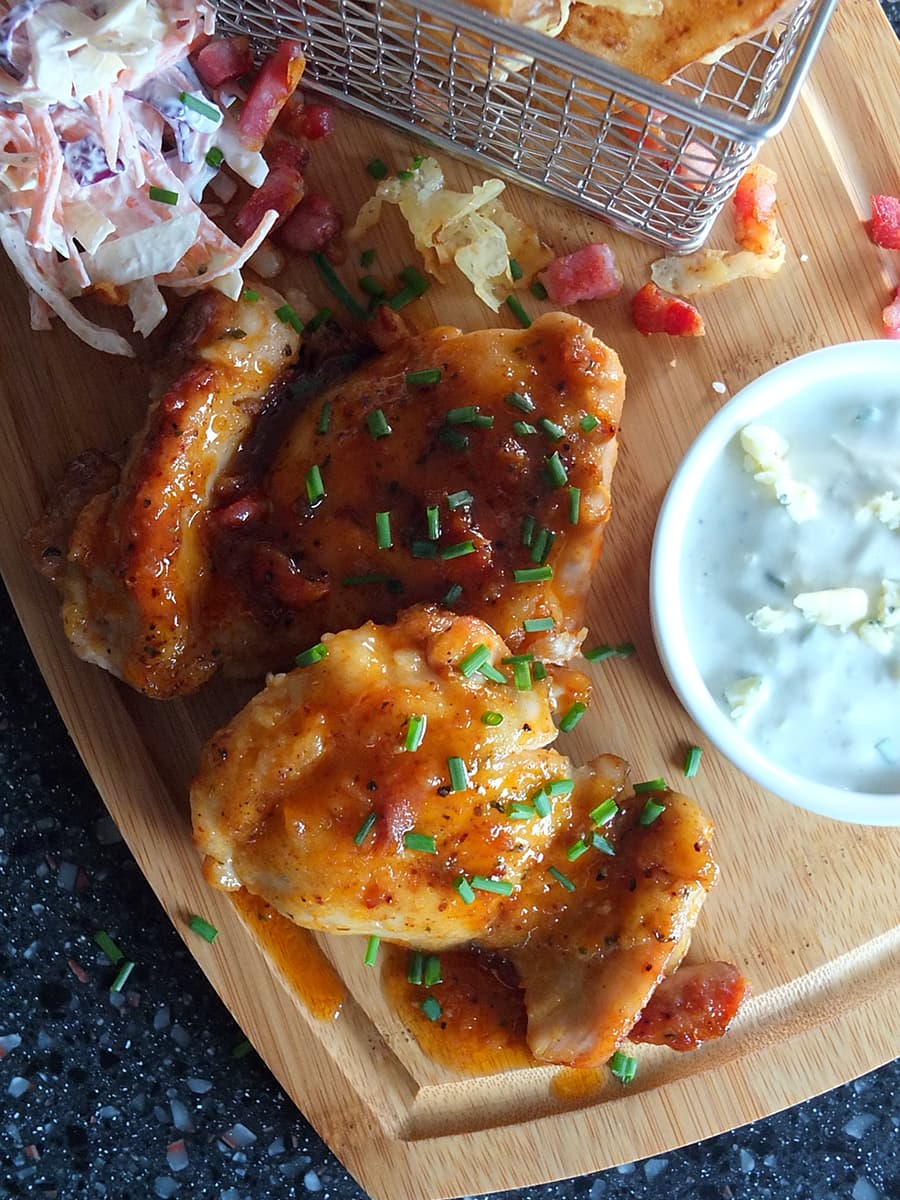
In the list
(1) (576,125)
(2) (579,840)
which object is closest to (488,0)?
(1) (576,125)

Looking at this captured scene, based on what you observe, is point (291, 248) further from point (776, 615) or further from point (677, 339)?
point (776, 615)

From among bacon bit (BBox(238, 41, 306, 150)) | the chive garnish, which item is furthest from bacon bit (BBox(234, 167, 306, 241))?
the chive garnish

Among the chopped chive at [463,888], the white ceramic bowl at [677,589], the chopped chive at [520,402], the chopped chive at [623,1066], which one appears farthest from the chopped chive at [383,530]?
the chopped chive at [623,1066]

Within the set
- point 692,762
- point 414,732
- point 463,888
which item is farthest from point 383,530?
point 692,762

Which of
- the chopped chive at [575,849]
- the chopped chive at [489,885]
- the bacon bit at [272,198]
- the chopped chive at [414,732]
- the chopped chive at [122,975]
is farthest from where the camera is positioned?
the chopped chive at [122,975]

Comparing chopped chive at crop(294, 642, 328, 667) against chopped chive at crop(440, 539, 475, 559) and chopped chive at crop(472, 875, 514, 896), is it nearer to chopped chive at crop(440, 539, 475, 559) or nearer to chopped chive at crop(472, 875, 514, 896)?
chopped chive at crop(440, 539, 475, 559)

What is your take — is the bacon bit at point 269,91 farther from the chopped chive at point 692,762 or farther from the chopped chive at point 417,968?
the chopped chive at point 417,968
